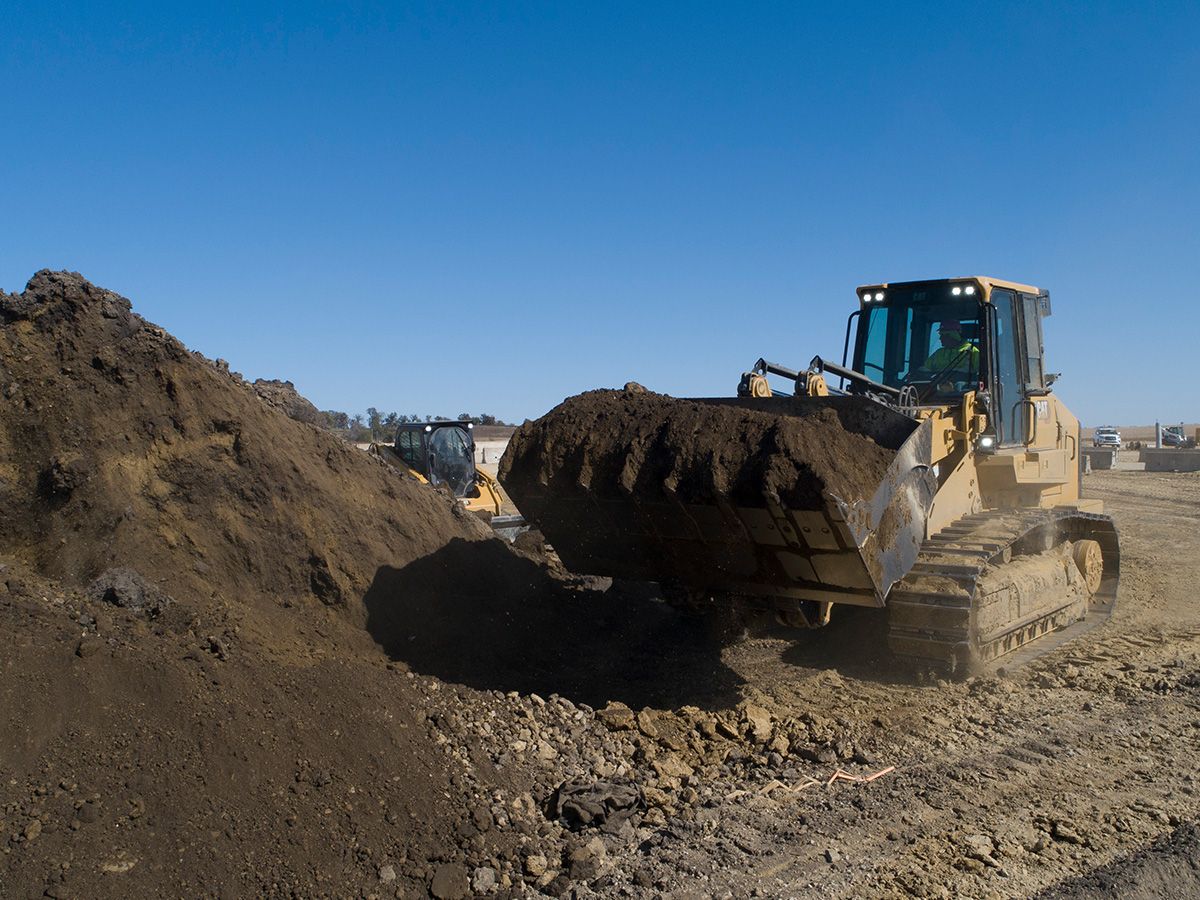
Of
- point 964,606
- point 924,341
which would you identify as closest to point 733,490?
point 964,606

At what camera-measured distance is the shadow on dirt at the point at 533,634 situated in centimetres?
698

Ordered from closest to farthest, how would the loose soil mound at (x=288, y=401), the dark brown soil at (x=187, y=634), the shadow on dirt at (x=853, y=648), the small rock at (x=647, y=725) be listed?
the dark brown soil at (x=187, y=634)
the small rock at (x=647, y=725)
the shadow on dirt at (x=853, y=648)
the loose soil mound at (x=288, y=401)

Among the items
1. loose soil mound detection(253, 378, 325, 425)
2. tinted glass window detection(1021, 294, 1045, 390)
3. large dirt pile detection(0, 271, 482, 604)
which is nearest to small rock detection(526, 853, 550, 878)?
large dirt pile detection(0, 271, 482, 604)

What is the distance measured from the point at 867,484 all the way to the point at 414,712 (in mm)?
3099

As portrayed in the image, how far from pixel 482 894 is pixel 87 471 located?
4114 millimetres

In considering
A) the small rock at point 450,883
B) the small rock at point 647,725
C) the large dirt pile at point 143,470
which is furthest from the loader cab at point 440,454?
the small rock at point 450,883

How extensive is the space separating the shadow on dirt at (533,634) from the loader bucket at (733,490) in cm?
75

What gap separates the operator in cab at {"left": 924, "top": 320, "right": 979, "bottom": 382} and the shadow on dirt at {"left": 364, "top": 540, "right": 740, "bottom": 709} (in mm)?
3172

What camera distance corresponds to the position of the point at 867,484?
6152mm

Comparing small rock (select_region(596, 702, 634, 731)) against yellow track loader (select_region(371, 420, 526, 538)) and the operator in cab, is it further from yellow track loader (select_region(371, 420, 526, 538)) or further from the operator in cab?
yellow track loader (select_region(371, 420, 526, 538))

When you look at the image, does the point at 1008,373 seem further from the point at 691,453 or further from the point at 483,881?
the point at 483,881

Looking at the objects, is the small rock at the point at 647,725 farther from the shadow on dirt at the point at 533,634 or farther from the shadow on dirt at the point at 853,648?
the shadow on dirt at the point at 853,648

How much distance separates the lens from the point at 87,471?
6.55m

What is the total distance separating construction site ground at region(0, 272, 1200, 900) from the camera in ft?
14.2
